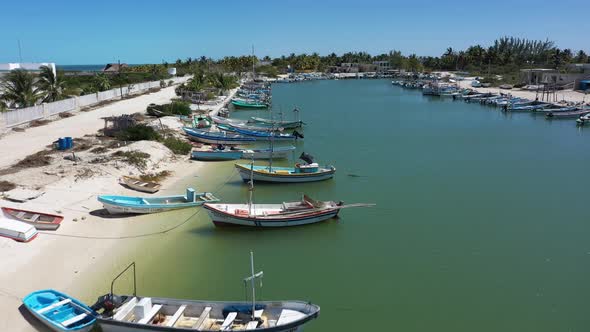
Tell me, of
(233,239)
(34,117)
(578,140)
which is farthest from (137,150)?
(578,140)

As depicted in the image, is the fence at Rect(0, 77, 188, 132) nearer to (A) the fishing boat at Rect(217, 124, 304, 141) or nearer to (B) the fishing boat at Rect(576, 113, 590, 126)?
(A) the fishing boat at Rect(217, 124, 304, 141)

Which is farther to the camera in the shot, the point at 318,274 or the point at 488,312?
the point at 318,274

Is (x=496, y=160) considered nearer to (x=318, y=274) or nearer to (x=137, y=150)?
(x=318, y=274)

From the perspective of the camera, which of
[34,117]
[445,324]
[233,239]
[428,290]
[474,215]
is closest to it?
[445,324]

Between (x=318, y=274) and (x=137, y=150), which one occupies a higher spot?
(x=137, y=150)

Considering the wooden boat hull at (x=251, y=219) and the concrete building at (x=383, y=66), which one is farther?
the concrete building at (x=383, y=66)

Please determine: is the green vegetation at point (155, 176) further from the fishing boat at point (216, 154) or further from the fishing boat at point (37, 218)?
the fishing boat at point (37, 218)

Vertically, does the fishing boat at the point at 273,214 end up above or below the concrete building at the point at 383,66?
below

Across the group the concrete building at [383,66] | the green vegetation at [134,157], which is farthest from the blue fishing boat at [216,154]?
the concrete building at [383,66]
